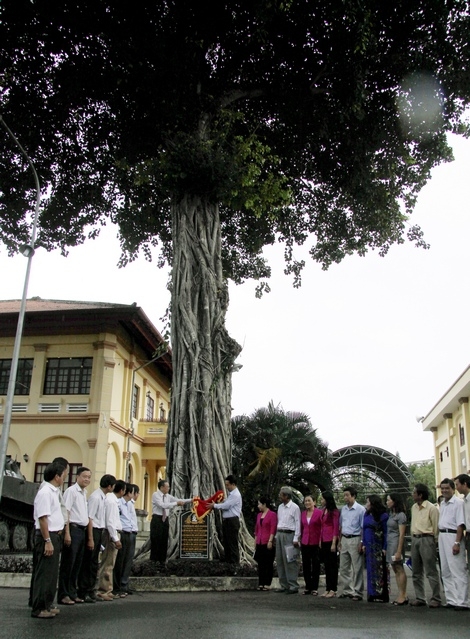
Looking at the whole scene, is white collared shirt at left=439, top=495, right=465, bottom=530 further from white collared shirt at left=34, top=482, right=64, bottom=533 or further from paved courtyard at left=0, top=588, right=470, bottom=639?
white collared shirt at left=34, top=482, right=64, bottom=533

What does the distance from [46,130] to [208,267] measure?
5174 millimetres

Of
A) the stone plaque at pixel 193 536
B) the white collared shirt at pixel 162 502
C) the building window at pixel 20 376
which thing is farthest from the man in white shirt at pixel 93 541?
the building window at pixel 20 376

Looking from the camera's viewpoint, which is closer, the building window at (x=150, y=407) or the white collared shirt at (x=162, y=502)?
the white collared shirt at (x=162, y=502)

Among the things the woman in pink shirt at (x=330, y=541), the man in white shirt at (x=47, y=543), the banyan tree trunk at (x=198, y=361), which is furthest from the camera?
the banyan tree trunk at (x=198, y=361)

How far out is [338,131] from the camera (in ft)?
43.0

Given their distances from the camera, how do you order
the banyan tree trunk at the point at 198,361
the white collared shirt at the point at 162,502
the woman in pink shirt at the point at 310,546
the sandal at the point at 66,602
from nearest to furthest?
the sandal at the point at 66,602 → the woman in pink shirt at the point at 310,546 → the white collared shirt at the point at 162,502 → the banyan tree trunk at the point at 198,361

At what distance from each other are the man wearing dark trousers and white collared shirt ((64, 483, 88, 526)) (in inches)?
118

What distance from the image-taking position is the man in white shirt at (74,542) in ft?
22.2

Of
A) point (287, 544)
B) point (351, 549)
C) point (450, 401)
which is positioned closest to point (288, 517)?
point (287, 544)

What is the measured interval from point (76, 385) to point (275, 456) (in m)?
9.75

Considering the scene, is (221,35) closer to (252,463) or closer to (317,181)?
(317,181)

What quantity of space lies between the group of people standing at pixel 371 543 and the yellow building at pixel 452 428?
1843 cm

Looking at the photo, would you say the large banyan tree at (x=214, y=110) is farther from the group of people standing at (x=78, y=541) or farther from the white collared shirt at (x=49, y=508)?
the white collared shirt at (x=49, y=508)

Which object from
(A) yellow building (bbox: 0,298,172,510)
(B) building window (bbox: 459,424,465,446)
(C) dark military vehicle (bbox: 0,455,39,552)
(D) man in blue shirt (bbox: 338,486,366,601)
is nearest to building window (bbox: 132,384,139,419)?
(A) yellow building (bbox: 0,298,172,510)
